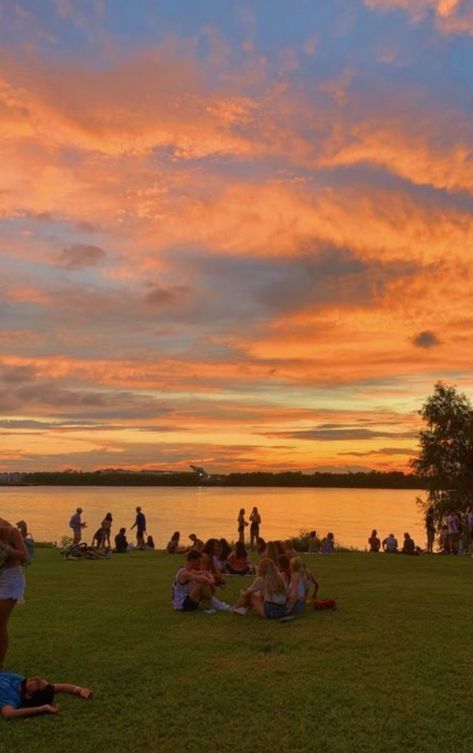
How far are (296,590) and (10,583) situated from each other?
653 centimetres

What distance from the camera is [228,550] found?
22.2 meters

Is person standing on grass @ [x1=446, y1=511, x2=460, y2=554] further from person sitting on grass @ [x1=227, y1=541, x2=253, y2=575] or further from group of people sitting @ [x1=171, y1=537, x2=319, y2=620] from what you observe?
group of people sitting @ [x1=171, y1=537, x2=319, y2=620]

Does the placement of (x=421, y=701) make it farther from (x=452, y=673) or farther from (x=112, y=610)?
(x=112, y=610)

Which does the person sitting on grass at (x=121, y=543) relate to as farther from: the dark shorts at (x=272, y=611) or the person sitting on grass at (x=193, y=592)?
the dark shorts at (x=272, y=611)

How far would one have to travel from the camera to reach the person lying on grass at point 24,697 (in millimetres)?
7777

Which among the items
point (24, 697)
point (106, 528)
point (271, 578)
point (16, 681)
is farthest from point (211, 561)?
point (106, 528)

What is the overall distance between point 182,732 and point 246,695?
135 cm

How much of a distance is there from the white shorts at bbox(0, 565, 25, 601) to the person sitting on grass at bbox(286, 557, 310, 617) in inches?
246

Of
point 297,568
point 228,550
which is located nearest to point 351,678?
point 297,568

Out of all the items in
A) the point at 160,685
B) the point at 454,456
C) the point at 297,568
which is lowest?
the point at 160,685

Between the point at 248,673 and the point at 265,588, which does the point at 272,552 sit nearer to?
the point at 265,588

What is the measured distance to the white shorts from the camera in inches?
337

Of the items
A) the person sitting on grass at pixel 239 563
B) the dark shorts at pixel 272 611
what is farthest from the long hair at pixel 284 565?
the person sitting on grass at pixel 239 563

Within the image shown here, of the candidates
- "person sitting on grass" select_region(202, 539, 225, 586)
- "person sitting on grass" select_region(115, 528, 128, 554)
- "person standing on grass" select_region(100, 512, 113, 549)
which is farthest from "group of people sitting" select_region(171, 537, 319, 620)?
"person standing on grass" select_region(100, 512, 113, 549)
